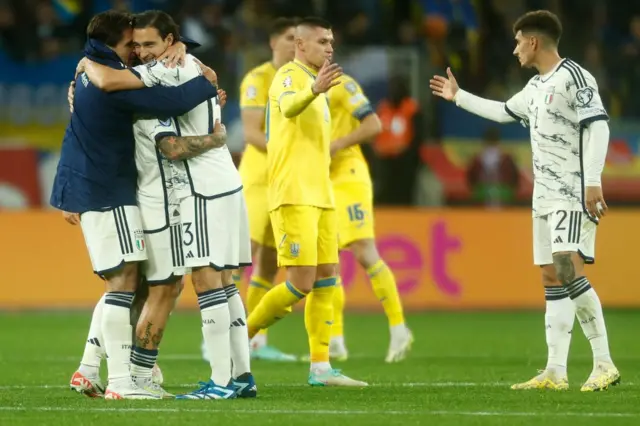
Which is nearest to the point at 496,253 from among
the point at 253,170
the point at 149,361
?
the point at 253,170

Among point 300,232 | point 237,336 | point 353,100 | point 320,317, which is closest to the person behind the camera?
point 237,336

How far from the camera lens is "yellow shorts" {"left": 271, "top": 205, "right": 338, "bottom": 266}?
8.23 m

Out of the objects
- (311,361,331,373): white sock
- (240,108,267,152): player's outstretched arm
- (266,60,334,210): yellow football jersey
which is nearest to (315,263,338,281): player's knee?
(266,60,334,210): yellow football jersey

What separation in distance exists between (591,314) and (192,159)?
2628 millimetres

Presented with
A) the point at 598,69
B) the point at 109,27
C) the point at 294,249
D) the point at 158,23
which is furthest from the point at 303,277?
the point at 598,69

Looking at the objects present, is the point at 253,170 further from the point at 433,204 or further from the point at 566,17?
the point at 566,17

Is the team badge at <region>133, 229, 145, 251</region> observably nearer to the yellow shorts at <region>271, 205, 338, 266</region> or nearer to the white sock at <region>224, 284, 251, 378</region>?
the white sock at <region>224, 284, 251, 378</region>

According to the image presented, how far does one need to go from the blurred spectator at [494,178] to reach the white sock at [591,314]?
998 cm

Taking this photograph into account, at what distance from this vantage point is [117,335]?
7305 millimetres

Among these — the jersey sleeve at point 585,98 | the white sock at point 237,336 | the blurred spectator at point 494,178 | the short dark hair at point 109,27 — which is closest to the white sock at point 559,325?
the jersey sleeve at point 585,98

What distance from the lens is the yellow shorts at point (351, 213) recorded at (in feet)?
35.1

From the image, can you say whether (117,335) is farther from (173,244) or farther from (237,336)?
(237,336)

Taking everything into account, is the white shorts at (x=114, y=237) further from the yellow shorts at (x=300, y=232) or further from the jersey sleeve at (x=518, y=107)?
the jersey sleeve at (x=518, y=107)

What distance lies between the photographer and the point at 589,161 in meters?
7.75
